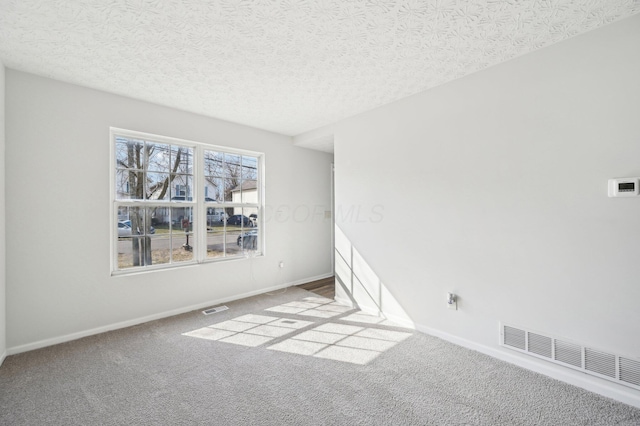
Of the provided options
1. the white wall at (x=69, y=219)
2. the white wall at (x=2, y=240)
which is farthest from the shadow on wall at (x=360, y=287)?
the white wall at (x=2, y=240)

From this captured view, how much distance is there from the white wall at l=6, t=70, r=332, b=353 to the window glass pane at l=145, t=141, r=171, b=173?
19 centimetres

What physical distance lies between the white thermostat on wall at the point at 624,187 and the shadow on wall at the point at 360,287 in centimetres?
207

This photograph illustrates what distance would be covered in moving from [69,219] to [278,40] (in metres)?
2.73

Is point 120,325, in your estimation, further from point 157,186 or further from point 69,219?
point 157,186

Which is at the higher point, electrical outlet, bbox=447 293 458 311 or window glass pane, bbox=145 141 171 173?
window glass pane, bbox=145 141 171 173

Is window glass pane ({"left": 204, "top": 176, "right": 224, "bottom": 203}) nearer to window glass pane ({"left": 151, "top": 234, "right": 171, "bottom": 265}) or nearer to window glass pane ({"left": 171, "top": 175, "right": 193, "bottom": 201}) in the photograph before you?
window glass pane ({"left": 171, "top": 175, "right": 193, "bottom": 201})

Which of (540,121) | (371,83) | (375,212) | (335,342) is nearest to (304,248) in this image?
(375,212)

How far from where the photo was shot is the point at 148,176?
10.7 feet

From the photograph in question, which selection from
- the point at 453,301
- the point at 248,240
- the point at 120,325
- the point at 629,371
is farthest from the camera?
the point at 248,240

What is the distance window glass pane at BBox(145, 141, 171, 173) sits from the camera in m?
3.26

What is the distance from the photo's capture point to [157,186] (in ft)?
10.9

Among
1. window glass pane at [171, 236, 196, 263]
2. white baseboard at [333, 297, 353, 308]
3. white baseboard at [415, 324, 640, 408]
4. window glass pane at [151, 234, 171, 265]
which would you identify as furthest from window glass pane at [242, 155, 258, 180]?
white baseboard at [415, 324, 640, 408]

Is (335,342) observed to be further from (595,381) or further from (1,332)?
(1,332)

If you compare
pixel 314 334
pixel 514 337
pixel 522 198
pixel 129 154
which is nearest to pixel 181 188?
pixel 129 154
